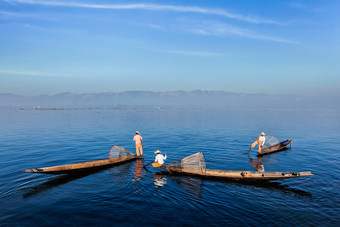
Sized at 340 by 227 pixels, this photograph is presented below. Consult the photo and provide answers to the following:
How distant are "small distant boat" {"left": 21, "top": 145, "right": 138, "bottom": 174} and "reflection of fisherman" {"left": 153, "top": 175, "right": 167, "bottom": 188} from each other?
551cm

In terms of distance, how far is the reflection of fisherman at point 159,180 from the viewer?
53.0ft

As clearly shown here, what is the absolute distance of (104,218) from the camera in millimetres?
11227

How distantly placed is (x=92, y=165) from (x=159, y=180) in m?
6.82

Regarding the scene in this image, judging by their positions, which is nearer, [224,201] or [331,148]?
[224,201]

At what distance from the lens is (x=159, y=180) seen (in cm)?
1705

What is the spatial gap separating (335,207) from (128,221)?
1286cm

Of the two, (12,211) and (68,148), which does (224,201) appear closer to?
(12,211)

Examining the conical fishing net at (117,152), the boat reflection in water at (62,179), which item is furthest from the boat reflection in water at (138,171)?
the conical fishing net at (117,152)

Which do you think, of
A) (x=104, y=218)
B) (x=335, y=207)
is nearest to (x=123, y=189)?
(x=104, y=218)

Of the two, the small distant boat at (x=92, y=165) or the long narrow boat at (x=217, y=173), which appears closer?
the long narrow boat at (x=217, y=173)

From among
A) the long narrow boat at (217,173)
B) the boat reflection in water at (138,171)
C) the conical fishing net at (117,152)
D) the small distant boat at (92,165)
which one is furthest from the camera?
the conical fishing net at (117,152)

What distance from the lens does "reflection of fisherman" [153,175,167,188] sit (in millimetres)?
16156

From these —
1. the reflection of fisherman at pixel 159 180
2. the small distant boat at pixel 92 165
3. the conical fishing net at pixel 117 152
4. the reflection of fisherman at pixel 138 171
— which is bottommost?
the reflection of fisherman at pixel 138 171

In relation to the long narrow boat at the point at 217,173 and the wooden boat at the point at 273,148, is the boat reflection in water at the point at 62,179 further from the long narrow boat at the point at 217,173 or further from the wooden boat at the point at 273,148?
the wooden boat at the point at 273,148
